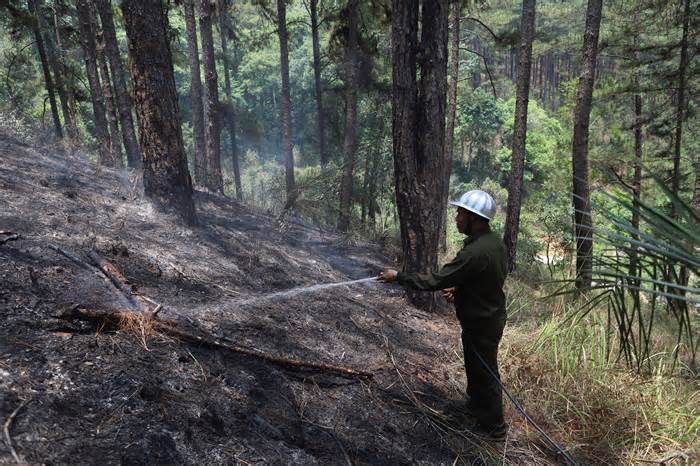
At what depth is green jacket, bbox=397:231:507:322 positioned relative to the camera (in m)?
3.36

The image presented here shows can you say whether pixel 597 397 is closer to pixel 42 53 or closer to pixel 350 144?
pixel 350 144

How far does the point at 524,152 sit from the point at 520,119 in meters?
0.80

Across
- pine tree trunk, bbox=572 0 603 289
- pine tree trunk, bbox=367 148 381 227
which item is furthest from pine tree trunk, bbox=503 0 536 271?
pine tree trunk, bbox=367 148 381 227

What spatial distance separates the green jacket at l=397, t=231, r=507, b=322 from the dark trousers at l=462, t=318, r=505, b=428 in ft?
0.30

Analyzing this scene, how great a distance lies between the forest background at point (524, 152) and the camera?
353 centimetres

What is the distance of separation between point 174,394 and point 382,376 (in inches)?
74.5

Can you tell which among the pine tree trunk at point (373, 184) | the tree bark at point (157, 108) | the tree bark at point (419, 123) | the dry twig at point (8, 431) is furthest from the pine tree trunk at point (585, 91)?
the dry twig at point (8, 431)

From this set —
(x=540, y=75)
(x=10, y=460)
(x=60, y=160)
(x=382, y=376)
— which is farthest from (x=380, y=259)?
(x=540, y=75)

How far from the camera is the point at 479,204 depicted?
3430 mm

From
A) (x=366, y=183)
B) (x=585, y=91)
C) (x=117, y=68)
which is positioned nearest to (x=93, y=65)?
(x=117, y=68)

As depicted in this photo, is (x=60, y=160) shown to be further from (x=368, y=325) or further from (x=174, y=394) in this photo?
(x=174, y=394)

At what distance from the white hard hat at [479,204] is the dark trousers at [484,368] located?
851 millimetres

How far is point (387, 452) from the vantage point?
3.12 m

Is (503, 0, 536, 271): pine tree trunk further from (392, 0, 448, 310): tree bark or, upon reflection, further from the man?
the man
